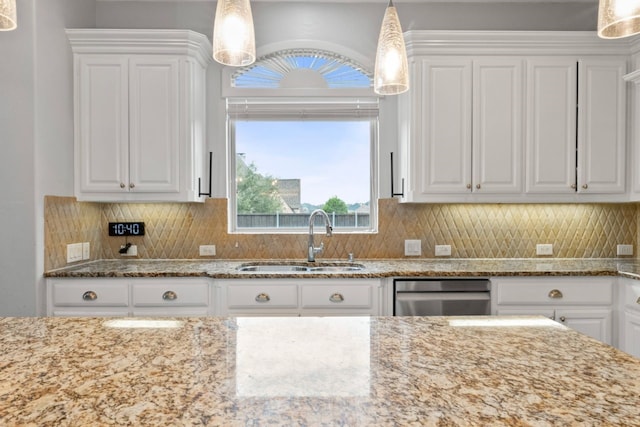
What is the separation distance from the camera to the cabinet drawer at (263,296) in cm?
252

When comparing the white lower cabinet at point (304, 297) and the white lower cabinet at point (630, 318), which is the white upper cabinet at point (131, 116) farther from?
the white lower cabinet at point (630, 318)

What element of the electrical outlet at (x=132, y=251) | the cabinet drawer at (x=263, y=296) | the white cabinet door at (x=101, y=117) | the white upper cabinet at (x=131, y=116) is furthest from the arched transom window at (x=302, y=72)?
the cabinet drawer at (x=263, y=296)

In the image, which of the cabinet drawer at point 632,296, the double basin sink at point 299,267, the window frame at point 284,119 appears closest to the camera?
the cabinet drawer at point 632,296

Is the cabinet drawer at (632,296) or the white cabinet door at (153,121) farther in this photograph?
the white cabinet door at (153,121)

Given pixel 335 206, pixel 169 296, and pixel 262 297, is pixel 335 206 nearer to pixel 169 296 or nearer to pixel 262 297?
pixel 262 297

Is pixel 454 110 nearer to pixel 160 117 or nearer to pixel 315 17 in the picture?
pixel 315 17

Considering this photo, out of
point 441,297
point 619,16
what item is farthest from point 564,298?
point 619,16

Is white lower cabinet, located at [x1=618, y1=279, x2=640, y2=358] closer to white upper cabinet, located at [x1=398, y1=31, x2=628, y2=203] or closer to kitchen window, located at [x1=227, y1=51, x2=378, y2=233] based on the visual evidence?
white upper cabinet, located at [x1=398, y1=31, x2=628, y2=203]

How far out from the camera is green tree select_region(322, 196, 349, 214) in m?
3.30

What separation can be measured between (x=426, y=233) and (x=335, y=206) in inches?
30.0

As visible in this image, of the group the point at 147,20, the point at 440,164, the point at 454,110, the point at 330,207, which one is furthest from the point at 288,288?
the point at 147,20

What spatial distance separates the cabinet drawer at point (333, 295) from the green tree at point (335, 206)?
920mm

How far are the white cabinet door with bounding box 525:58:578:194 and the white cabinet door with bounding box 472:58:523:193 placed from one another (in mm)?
82

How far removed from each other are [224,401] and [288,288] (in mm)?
1802
